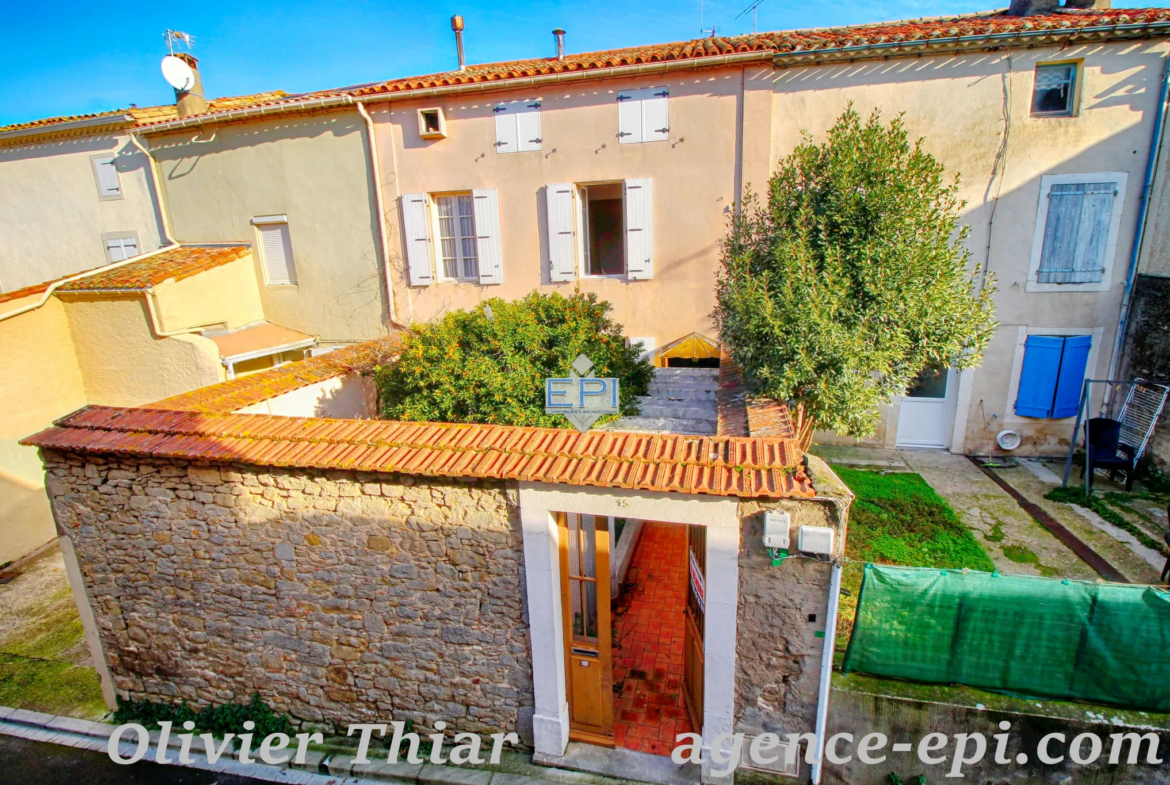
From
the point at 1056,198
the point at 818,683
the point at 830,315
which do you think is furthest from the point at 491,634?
the point at 1056,198

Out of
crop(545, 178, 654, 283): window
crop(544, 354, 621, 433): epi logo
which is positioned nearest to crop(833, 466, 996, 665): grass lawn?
crop(544, 354, 621, 433): epi logo

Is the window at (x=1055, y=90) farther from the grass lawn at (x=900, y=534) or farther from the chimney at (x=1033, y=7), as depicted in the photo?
the grass lawn at (x=900, y=534)

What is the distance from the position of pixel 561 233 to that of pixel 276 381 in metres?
5.69

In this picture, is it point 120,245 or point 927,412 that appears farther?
point 120,245

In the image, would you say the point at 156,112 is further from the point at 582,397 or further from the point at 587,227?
the point at 582,397

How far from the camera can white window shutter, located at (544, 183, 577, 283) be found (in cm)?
1056

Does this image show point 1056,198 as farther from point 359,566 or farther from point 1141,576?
point 359,566

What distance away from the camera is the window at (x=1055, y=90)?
370 inches

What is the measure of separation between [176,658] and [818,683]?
6.09 meters

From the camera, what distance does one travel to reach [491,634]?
4.85 metres

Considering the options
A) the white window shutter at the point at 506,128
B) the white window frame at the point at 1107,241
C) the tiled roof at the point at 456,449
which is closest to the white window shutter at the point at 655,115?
the white window shutter at the point at 506,128

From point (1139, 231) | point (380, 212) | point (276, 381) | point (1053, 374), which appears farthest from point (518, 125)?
point (1139, 231)

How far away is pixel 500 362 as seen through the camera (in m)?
6.97

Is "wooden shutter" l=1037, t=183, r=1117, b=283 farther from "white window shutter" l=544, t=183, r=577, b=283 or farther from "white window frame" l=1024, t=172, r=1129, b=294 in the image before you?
"white window shutter" l=544, t=183, r=577, b=283
